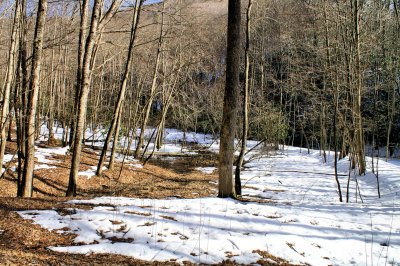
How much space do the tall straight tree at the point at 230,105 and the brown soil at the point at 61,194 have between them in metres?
3.05

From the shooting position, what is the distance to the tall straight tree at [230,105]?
6.97 meters

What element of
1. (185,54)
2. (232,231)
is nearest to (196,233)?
(232,231)

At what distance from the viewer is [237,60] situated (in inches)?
282

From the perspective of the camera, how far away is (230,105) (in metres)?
7.00

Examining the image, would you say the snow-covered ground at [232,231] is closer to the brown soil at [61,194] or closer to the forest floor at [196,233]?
the forest floor at [196,233]

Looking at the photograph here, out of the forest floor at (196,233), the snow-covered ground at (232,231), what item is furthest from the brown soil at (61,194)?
the snow-covered ground at (232,231)

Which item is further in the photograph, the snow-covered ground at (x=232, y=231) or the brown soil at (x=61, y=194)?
the snow-covered ground at (x=232, y=231)

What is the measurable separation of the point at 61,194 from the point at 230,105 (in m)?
6.28

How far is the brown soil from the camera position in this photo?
11.5 feet

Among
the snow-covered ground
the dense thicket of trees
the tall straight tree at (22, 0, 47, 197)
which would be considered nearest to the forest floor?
the snow-covered ground

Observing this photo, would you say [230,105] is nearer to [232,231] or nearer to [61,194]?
[232,231]

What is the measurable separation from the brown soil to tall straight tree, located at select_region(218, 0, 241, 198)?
3051mm

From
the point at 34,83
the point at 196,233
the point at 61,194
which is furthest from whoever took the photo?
the point at 61,194

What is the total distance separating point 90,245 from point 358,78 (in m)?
11.7
